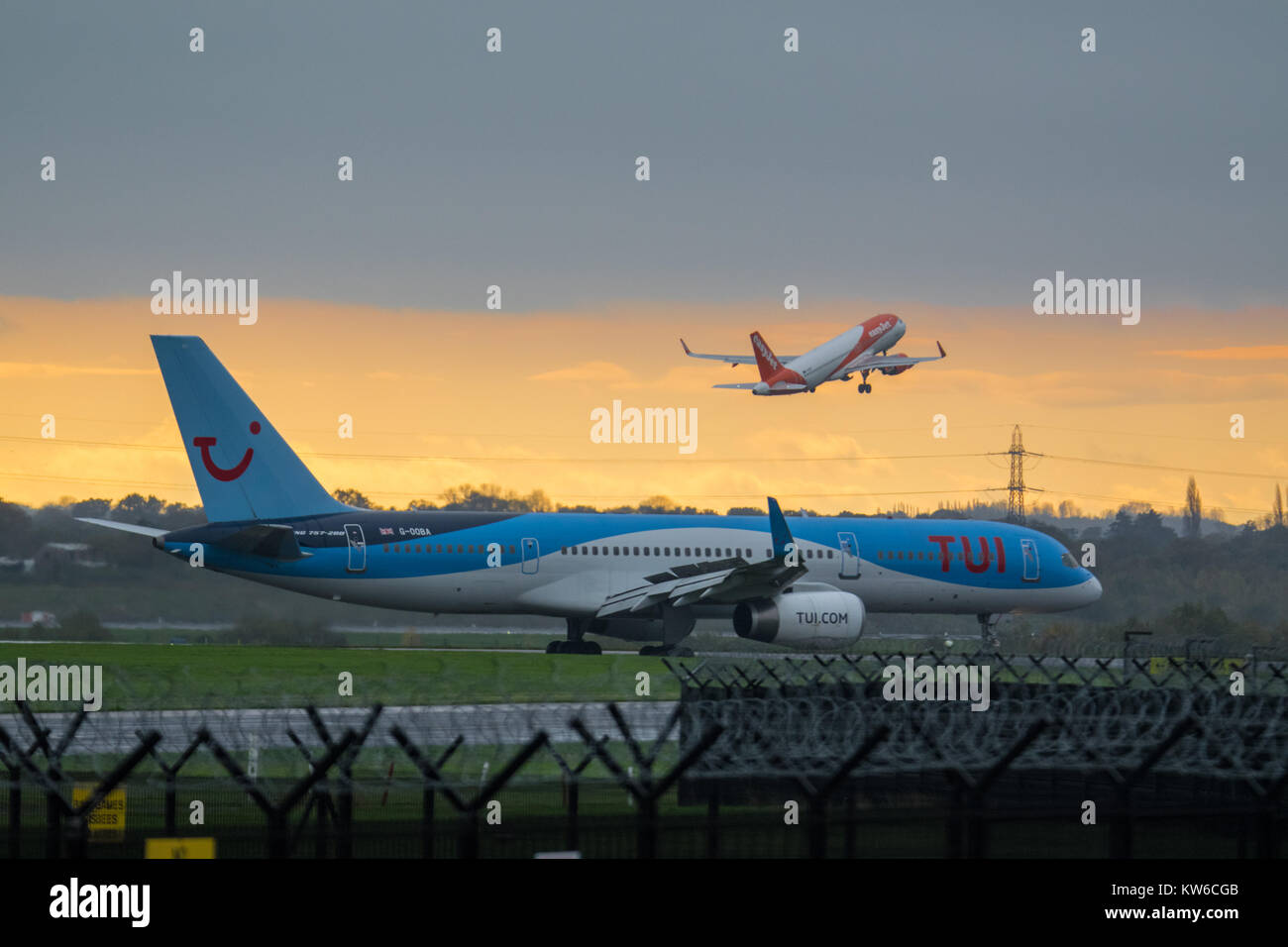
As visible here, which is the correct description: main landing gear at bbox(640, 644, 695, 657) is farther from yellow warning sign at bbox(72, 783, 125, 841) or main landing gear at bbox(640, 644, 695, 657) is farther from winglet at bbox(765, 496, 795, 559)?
yellow warning sign at bbox(72, 783, 125, 841)

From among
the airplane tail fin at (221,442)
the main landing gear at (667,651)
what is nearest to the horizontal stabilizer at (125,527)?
the airplane tail fin at (221,442)

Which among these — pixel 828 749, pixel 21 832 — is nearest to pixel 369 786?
pixel 21 832

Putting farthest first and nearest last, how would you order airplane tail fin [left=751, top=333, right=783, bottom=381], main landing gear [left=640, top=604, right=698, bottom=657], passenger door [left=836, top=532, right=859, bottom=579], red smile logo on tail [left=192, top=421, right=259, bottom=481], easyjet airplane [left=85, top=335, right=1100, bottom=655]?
1. airplane tail fin [left=751, top=333, right=783, bottom=381]
2. passenger door [left=836, top=532, right=859, bottom=579]
3. main landing gear [left=640, top=604, right=698, bottom=657]
4. red smile logo on tail [left=192, top=421, right=259, bottom=481]
5. easyjet airplane [left=85, top=335, right=1100, bottom=655]

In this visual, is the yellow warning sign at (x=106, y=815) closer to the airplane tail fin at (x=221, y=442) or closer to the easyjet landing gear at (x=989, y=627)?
the airplane tail fin at (x=221, y=442)

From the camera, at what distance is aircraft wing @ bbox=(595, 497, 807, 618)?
44.9 m

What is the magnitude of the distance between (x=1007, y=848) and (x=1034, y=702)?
18.4 feet

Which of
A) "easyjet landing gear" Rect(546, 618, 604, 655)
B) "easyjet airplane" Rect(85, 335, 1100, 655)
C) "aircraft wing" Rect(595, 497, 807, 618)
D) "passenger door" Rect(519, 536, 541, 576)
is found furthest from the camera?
"easyjet landing gear" Rect(546, 618, 604, 655)

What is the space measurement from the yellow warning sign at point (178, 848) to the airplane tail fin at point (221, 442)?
109 ft

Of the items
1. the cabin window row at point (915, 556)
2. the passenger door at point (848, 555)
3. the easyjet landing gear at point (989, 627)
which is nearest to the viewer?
the passenger door at point (848, 555)

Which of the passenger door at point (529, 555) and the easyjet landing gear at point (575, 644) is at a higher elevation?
the passenger door at point (529, 555)

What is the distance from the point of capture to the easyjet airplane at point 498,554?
144 feet

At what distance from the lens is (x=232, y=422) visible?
44844 millimetres

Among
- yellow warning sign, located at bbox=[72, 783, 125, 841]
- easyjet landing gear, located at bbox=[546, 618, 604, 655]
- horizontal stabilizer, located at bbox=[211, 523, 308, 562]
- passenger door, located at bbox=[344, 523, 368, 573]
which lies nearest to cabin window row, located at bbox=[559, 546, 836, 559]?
easyjet landing gear, located at bbox=[546, 618, 604, 655]

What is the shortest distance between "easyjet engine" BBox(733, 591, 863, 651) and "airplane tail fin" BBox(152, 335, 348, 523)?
12.9 meters
